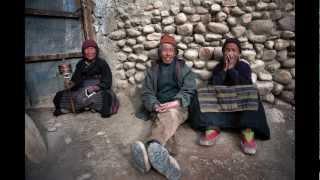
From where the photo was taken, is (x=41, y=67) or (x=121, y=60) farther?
(x=121, y=60)

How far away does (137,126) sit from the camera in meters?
1.21

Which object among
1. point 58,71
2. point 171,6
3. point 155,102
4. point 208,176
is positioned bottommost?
point 208,176

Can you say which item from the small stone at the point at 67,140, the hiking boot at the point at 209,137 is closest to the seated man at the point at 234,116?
the hiking boot at the point at 209,137

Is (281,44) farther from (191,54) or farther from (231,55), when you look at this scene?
(191,54)

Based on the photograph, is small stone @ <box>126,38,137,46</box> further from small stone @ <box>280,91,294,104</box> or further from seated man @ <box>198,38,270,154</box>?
small stone @ <box>280,91,294,104</box>

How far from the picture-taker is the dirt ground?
39.7 inches

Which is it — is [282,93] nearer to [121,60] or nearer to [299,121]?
[299,121]

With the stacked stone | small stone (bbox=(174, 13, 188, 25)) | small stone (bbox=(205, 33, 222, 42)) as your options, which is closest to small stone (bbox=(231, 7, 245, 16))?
the stacked stone

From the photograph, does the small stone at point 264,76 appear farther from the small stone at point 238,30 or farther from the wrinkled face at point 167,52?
the wrinkled face at point 167,52

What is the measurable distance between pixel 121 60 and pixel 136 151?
0.54 metres

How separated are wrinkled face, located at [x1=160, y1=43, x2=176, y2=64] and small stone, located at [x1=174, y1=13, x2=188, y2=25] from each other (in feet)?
0.47
